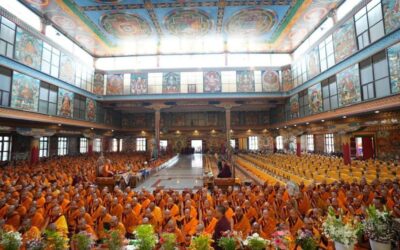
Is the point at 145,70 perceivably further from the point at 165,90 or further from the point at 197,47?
the point at 197,47

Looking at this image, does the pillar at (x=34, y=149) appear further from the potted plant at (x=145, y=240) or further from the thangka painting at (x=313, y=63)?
the thangka painting at (x=313, y=63)

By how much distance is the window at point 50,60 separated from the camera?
1736 centimetres

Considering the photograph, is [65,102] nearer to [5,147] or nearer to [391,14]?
[5,147]

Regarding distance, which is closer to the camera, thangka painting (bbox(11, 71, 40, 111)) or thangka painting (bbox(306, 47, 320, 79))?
thangka painting (bbox(11, 71, 40, 111))

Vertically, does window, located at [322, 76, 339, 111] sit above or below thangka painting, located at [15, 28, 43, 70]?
below

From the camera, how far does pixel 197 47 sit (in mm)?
25250

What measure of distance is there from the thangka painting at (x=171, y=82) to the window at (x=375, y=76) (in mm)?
17949

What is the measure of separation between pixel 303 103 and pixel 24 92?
23.9 metres

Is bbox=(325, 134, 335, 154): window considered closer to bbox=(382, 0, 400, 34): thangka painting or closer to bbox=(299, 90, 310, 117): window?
bbox=(299, 90, 310, 117): window

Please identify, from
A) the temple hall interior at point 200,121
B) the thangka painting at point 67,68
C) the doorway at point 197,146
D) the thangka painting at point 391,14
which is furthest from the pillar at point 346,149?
the doorway at point 197,146

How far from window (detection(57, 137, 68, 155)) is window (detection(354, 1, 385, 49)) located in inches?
1198

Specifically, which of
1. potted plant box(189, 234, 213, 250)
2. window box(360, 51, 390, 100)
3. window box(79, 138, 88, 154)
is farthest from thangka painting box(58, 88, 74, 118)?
window box(360, 51, 390, 100)

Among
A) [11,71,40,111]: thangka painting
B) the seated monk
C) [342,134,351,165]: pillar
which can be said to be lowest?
the seated monk

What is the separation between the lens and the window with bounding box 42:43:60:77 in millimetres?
17359
